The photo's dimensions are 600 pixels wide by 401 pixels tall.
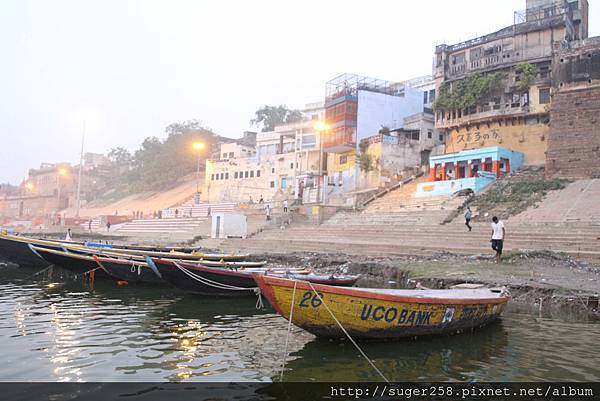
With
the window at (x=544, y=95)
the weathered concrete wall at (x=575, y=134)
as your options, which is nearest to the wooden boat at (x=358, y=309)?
the weathered concrete wall at (x=575, y=134)

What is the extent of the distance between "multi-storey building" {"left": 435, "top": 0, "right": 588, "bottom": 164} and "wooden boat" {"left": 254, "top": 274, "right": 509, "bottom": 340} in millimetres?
29230

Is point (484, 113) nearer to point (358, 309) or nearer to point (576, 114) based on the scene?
point (576, 114)

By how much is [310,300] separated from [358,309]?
2.12 ft

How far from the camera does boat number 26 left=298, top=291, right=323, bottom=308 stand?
5.98m

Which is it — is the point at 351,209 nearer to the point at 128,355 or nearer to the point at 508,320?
the point at 508,320

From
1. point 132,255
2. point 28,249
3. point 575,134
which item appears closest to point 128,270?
point 132,255

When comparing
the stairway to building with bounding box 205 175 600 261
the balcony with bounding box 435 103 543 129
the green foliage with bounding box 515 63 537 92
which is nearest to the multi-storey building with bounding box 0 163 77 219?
the stairway to building with bounding box 205 175 600 261

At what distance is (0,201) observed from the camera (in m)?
68.1

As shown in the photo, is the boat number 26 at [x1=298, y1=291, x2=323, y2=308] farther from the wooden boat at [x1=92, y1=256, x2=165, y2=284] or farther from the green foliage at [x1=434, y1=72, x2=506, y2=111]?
the green foliage at [x1=434, y1=72, x2=506, y2=111]

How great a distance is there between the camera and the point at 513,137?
33094mm

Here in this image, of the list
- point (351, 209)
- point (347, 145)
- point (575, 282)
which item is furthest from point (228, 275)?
point (347, 145)

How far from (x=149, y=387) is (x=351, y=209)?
2639 cm

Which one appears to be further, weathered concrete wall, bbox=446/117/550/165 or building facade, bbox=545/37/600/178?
weathered concrete wall, bbox=446/117/550/165

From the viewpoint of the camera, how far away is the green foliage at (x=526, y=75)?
31.6 meters
